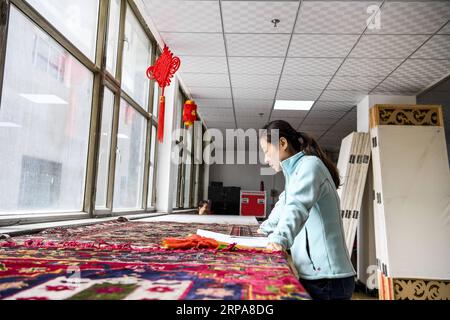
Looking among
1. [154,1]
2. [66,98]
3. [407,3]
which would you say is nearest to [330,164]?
[66,98]

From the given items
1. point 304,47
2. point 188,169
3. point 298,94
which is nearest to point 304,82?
point 298,94

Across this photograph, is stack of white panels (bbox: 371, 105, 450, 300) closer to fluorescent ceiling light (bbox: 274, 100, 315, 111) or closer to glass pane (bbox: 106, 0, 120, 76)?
fluorescent ceiling light (bbox: 274, 100, 315, 111)


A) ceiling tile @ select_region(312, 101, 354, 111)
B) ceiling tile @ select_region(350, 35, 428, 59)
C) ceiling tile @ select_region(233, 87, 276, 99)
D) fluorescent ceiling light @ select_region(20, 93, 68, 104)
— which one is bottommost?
fluorescent ceiling light @ select_region(20, 93, 68, 104)

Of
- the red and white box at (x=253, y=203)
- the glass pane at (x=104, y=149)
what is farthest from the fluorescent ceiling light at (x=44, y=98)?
the red and white box at (x=253, y=203)

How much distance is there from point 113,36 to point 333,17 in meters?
2.28

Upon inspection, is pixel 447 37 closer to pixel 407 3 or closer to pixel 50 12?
pixel 407 3

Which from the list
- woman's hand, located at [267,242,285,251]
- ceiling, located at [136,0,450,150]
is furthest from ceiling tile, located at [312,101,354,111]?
woman's hand, located at [267,242,285,251]

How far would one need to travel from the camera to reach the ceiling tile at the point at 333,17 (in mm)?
3455

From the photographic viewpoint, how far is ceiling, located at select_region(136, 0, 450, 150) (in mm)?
3607

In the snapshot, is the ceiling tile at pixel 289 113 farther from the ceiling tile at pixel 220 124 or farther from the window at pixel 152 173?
the window at pixel 152 173

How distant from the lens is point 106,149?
3619 millimetres

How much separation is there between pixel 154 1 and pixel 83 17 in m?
0.82

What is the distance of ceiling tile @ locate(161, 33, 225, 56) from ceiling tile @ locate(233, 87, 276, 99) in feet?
5.23

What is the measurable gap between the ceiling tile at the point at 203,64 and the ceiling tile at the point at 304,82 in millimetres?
997
